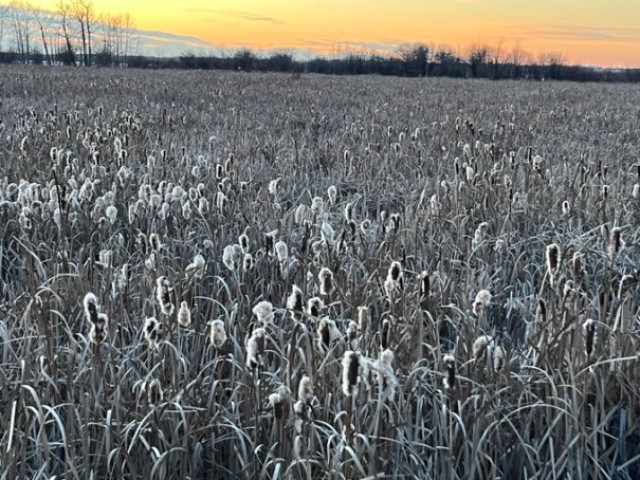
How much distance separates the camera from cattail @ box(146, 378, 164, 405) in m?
2.14

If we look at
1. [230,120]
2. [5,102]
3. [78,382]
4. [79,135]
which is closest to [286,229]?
[78,382]

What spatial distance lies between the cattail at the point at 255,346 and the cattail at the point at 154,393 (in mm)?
348

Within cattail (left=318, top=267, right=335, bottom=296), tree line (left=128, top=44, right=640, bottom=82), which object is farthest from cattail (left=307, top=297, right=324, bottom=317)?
tree line (left=128, top=44, right=640, bottom=82)

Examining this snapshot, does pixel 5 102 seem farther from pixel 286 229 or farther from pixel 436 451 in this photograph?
pixel 436 451

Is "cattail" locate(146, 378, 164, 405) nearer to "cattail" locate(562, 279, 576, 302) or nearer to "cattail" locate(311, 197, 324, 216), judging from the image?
"cattail" locate(562, 279, 576, 302)

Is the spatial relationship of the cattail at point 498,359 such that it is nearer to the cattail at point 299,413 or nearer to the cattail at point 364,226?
the cattail at point 299,413

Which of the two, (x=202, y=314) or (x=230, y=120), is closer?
(x=202, y=314)

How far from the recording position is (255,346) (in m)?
1.94

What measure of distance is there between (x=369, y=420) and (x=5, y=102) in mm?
13269

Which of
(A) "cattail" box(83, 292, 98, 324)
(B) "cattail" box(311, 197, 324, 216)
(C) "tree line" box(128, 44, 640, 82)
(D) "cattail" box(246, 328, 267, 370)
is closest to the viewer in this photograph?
(D) "cattail" box(246, 328, 267, 370)

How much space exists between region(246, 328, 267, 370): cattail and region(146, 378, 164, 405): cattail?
35 cm

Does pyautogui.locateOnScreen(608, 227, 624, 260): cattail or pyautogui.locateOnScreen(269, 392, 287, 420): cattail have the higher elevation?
pyautogui.locateOnScreen(608, 227, 624, 260): cattail

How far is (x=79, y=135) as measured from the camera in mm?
7637

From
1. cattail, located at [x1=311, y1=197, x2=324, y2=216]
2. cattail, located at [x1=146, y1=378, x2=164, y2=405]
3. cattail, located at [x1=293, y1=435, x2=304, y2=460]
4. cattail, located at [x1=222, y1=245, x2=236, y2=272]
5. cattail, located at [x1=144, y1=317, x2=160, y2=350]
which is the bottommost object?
cattail, located at [x1=293, y1=435, x2=304, y2=460]
